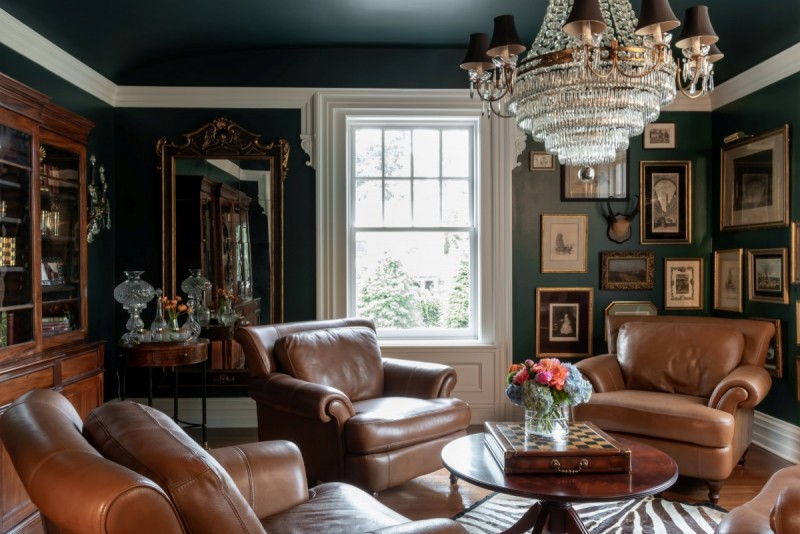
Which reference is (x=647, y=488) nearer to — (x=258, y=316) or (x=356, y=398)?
(x=356, y=398)

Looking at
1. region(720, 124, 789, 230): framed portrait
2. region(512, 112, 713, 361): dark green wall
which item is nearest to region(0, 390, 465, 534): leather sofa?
region(512, 112, 713, 361): dark green wall

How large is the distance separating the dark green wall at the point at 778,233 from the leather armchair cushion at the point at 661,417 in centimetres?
87

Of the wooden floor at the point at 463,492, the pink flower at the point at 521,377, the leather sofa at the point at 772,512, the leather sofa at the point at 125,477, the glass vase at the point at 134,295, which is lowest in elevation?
the wooden floor at the point at 463,492

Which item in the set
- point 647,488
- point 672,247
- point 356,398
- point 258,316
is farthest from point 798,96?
point 258,316

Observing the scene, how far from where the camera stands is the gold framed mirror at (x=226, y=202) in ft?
15.8

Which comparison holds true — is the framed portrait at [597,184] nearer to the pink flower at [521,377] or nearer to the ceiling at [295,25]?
the ceiling at [295,25]

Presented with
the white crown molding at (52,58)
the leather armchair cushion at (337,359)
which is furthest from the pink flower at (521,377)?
the white crown molding at (52,58)

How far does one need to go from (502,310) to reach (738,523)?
10.2ft

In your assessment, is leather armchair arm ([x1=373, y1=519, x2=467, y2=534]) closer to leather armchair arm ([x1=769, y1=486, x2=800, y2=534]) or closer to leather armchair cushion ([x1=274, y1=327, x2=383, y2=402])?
leather armchair arm ([x1=769, y1=486, x2=800, y2=534])

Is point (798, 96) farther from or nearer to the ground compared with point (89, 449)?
farther from the ground

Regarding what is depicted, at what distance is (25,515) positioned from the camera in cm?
301

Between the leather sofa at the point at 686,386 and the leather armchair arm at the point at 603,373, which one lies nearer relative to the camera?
the leather sofa at the point at 686,386

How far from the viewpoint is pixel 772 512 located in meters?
1.51

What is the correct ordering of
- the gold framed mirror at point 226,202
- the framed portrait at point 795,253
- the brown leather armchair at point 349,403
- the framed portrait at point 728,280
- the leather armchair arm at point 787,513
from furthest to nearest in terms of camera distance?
the gold framed mirror at point 226,202
the framed portrait at point 728,280
the framed portrait at point 795,253
the brown leather armchair at point 349,403
the leather armchair arm at point 787,513
